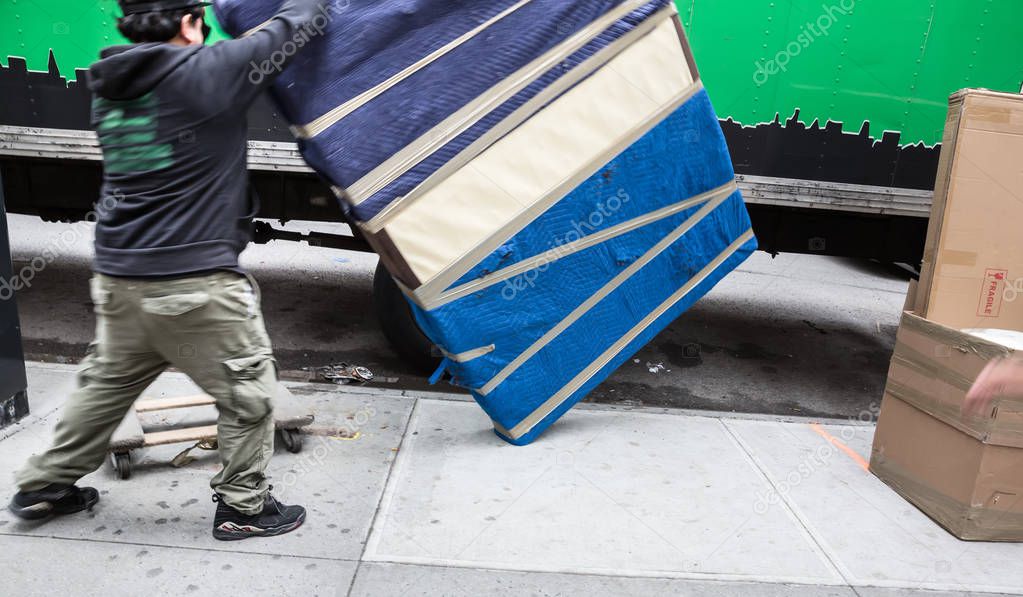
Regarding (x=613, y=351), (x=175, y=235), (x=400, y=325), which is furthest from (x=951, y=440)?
(x=175, y=235)

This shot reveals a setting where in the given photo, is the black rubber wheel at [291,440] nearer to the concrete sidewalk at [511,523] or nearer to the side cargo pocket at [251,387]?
the concrete sidewalk at [511,523]

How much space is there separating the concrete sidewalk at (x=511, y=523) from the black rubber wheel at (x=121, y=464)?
0.05 metres

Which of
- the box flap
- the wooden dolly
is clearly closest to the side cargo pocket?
the wooden dolly

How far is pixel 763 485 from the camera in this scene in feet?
10.6

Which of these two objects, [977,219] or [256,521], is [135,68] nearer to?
[256,521]

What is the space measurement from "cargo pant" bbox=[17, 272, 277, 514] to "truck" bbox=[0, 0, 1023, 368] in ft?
6.79

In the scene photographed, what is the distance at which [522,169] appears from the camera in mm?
3053

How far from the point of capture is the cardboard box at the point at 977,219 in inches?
124

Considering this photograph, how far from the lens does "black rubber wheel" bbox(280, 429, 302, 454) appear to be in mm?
3193

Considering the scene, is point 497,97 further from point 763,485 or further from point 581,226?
point 763,485

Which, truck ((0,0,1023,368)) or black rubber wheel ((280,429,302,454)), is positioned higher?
truck ((0,0,1023,368))

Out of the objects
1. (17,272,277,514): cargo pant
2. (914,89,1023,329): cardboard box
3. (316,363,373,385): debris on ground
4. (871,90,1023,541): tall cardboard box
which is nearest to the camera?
(17,272,277,514): cargo pant

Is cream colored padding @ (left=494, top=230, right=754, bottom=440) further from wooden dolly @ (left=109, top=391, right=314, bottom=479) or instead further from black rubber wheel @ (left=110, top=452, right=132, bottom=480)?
black rubber wheel @ (left=110, top=452, right=132, bottom=480)

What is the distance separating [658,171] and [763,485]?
1.53 m
